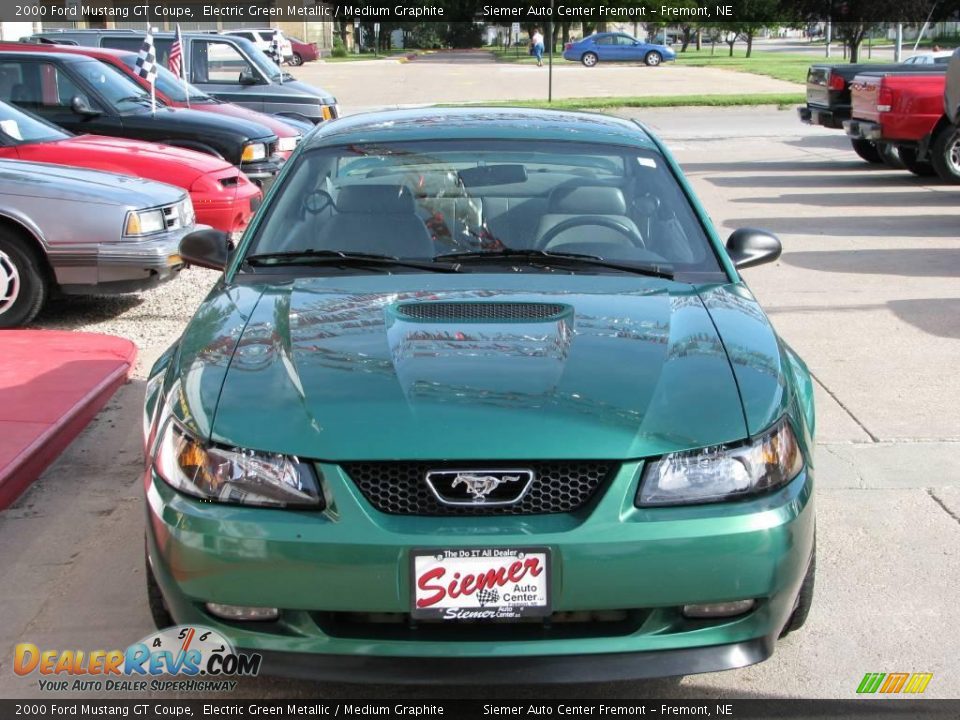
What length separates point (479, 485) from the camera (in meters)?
2.98

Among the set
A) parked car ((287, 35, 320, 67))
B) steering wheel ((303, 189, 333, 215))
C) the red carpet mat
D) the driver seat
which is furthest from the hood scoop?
parked car ((287, 35, 320, 67))

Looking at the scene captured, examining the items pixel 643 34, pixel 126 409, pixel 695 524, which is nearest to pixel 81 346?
pixel 126 409

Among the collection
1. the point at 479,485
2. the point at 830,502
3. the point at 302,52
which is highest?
the point at 479,485

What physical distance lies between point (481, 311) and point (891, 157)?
15.1 metres

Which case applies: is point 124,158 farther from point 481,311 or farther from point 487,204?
point 481,311

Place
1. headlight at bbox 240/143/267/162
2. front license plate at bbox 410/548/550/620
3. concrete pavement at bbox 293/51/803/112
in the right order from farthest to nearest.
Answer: concrete pavement at bbox 293/51/803/112
headlight at bbox 240/143/267/162
front license plate at bbox 410/548/550/620

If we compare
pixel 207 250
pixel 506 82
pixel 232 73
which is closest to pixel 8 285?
pixel 207 250

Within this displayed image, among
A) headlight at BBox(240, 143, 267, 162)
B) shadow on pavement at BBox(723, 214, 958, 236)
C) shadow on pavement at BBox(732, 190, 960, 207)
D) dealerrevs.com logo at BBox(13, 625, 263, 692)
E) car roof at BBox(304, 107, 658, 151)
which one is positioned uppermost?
car roof at BBox(304, 107, 658, 151)

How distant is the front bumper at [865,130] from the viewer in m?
15.7

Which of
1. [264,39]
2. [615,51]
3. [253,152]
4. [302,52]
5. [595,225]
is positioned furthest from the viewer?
[302,52]

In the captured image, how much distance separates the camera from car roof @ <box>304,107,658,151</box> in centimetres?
483

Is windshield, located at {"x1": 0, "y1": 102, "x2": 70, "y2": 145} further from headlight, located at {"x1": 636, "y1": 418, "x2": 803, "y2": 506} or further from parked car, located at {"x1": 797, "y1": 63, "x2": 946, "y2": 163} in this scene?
parked car, located at {"x1": 797, "y1": 63, "x2": 946, "y2": 163}

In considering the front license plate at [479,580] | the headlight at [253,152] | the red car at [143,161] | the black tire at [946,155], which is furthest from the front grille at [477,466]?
the black tire at [946,155]

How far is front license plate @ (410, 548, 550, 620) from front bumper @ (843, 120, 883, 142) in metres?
14.0
